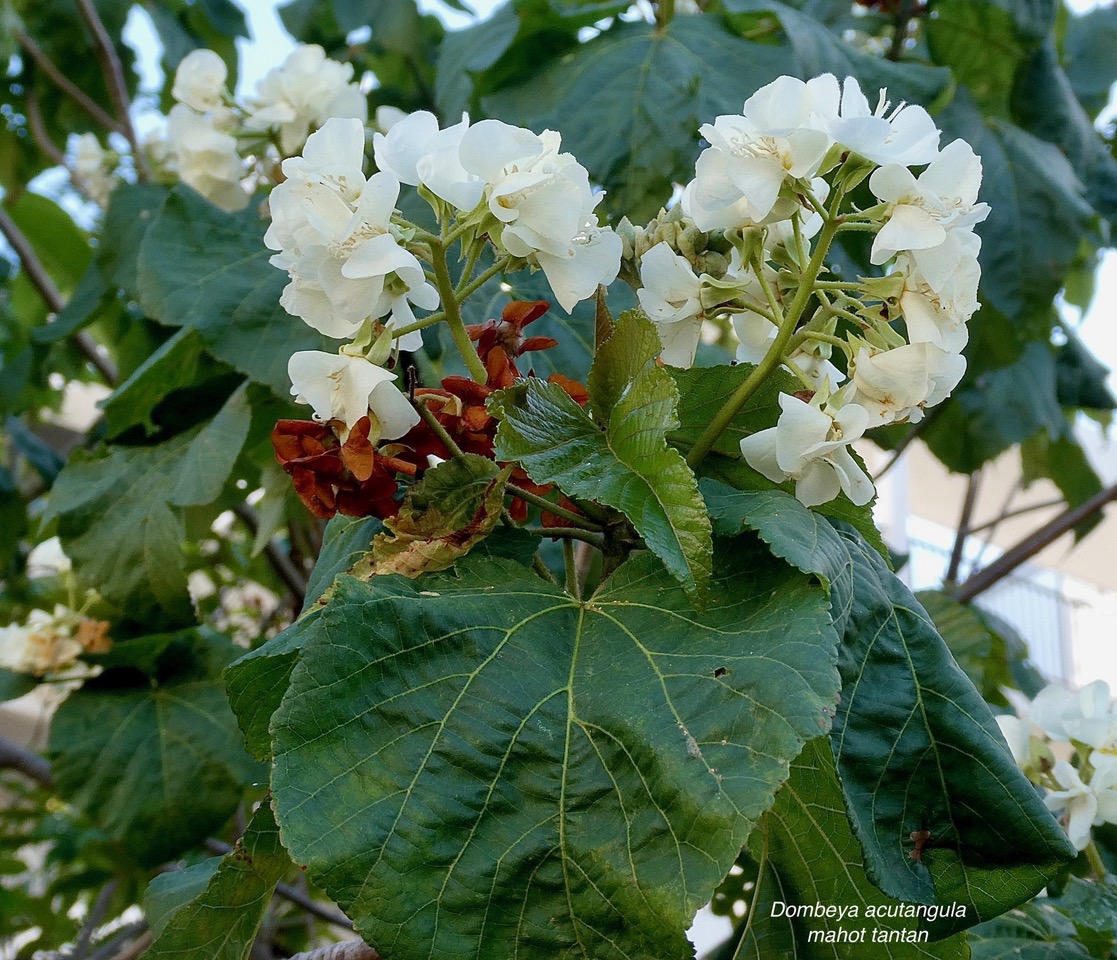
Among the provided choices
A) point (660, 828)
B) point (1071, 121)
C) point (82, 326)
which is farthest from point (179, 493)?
point (1071, 121)

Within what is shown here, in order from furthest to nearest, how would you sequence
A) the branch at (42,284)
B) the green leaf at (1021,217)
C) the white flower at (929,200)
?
the branch at (42,284), the green leaf at (1021,217), the white flower at (929,200)

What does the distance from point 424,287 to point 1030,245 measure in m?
1.39

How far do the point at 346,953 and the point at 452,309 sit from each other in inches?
18.5

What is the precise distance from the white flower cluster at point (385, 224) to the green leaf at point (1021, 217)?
125 cm

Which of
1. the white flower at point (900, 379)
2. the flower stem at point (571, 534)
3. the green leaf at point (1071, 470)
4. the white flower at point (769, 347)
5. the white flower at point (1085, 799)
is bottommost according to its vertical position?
the green leaf at point (1071, 470)

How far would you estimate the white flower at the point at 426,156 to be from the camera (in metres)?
0.67

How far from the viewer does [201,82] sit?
5.31 ft

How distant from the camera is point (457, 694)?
1.95ft

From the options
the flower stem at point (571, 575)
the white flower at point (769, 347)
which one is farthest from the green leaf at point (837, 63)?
the flower stem at point (571, 575)

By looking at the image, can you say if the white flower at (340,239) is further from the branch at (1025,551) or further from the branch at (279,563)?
the branch at (1025,551)

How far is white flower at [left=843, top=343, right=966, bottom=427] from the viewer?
25.4 inches

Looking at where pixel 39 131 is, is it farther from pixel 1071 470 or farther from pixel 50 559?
pixel 1071 470

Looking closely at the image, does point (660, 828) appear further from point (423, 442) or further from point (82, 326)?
point (82, 326)

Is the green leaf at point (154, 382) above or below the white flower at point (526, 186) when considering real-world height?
below
